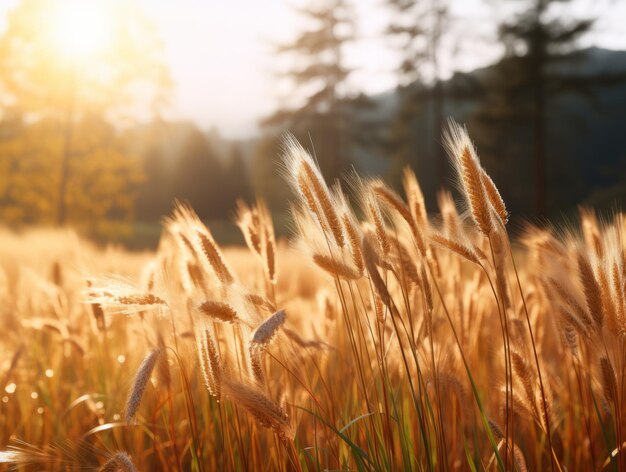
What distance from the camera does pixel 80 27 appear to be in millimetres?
17469

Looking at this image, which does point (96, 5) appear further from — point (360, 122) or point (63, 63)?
point (360, 122)

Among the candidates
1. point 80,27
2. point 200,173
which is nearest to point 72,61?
point 80,27

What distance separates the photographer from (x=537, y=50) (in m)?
19.7

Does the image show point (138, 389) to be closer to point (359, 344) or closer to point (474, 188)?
point (359, 344)

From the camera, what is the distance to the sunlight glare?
17.2m

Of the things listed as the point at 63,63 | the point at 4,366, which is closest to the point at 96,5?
the point at 63,63

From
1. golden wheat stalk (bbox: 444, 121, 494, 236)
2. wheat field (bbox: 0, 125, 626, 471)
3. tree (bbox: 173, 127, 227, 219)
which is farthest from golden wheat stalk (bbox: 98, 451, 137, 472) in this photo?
tree (bbox: 173, 127, 227, 219)

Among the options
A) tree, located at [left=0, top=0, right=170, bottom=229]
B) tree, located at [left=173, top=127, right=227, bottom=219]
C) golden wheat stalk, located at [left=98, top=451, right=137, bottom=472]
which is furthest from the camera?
tree, located at [left=173, top=127, right=227, bottom=219]

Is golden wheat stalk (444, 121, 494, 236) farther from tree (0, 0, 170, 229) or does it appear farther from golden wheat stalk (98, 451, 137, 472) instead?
tree (0, 0, 170, 229)

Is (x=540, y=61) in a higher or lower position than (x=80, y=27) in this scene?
lower

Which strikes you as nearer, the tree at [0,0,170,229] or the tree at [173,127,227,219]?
the tree at [0,0,170,229]

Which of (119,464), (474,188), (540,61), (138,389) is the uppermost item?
(540,61)

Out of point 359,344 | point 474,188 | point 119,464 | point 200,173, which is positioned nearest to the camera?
point 119,464

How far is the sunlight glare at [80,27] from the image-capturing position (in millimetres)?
17156
